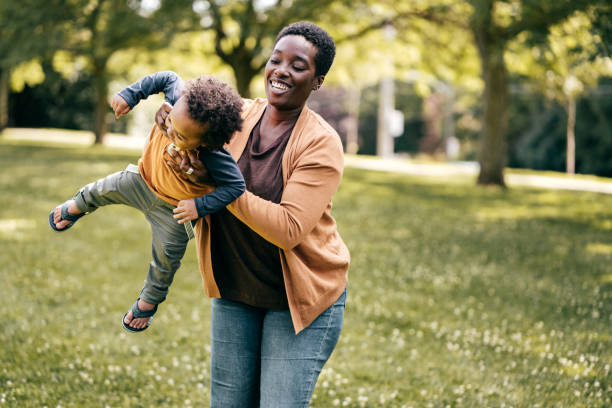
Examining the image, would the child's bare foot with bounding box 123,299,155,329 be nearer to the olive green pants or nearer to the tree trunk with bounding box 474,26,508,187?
the olive green pants

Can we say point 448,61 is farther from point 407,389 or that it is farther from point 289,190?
point 289,190

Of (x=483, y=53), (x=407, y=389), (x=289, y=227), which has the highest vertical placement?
(x=483, y=53)

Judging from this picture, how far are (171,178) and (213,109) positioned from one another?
0.40 m

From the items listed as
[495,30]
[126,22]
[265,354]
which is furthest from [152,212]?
[126,22]

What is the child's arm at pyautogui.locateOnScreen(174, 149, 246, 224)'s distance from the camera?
238 cm

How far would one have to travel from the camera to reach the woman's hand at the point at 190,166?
2.43 meters

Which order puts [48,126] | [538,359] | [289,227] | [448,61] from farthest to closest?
[48,126] < [448,61] < [538,359] < [289,227]

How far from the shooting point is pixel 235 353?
9.13ft

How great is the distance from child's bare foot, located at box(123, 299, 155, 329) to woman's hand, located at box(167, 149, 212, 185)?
794mm

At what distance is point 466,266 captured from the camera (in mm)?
9695

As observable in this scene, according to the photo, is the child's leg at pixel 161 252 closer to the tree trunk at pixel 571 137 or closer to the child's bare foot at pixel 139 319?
the child's bare foot at pixel 139 319

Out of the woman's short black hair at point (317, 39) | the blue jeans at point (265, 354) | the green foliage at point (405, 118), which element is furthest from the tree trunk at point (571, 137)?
the blue jeans at point (265, 354)

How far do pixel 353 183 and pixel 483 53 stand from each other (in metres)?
5.58

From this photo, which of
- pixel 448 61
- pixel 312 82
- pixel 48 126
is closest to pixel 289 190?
pixel 312 82
